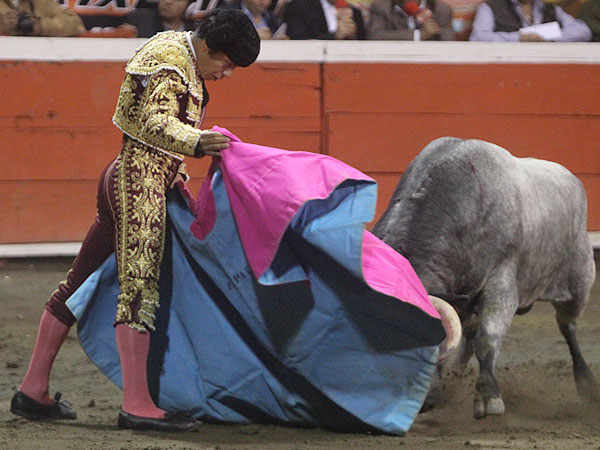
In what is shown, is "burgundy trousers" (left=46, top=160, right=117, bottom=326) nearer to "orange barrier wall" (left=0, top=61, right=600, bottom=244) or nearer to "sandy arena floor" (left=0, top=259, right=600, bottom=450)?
"sandy arena floor" (left=0, top=259, right=600, bottom=450)

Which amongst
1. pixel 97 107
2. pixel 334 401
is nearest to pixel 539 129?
pixel 97 107

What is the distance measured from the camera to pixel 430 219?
10.7 feet

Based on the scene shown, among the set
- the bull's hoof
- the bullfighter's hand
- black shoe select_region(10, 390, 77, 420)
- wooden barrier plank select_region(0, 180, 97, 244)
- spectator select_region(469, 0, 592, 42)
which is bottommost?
wooden barrier plank select_region(0, 180, 97, 244)

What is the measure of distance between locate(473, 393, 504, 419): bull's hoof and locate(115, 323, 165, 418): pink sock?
3.13ft

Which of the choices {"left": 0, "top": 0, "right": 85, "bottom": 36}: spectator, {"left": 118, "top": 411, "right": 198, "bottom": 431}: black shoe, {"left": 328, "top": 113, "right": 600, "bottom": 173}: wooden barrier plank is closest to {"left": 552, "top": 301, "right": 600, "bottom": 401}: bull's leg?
{"left": 118, "top": 411, "right": 198, "bottom": 431}: black shoe

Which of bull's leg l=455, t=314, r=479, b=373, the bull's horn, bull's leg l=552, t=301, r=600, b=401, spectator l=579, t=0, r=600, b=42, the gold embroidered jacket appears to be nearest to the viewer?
the gold embroidered jacket

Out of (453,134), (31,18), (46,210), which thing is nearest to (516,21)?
(453,134)

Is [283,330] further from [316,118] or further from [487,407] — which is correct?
[316,118]

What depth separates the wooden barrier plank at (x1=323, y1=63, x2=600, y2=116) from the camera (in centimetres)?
571

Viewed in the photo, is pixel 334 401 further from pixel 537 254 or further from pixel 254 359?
pixel 537 254

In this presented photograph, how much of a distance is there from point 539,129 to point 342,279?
332 cm

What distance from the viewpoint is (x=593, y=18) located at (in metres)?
5.92

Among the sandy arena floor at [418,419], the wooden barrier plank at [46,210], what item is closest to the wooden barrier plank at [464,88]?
the sandy arena floor at [418,419]

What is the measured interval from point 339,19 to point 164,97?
3.13m
